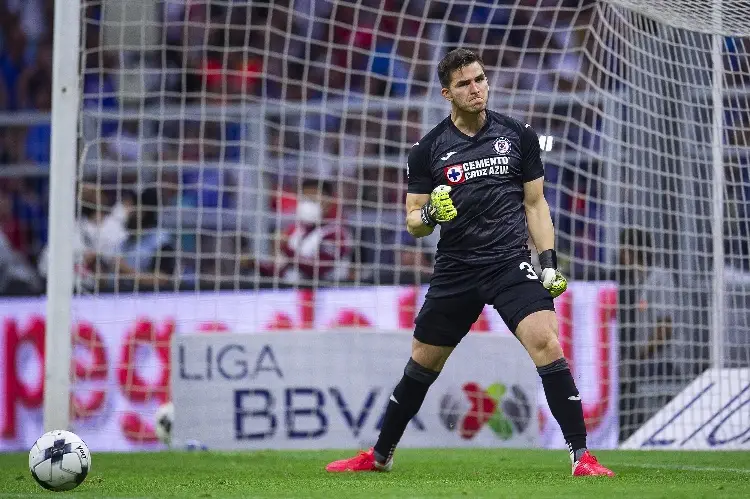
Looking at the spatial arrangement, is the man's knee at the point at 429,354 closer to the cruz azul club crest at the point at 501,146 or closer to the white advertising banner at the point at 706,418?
the cruz azul club crest at the point at 501,146

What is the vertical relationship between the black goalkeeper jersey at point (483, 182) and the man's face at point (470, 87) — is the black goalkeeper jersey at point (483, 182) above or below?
below

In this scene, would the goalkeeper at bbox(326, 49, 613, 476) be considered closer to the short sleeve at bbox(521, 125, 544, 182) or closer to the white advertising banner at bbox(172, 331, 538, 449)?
the short sleeve at bbox(521, 125, 544, 182)

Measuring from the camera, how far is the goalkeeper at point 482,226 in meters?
6.36

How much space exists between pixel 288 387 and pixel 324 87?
254 cm

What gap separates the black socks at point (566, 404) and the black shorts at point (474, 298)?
28 cm

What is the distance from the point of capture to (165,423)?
10.5 meters

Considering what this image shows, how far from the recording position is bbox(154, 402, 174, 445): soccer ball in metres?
10.5

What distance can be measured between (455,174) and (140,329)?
5.23 metres

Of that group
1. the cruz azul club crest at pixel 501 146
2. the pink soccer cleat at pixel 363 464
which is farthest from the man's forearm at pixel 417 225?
the pink soccer cleat at pixel 363 464

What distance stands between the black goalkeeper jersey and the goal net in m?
2.79

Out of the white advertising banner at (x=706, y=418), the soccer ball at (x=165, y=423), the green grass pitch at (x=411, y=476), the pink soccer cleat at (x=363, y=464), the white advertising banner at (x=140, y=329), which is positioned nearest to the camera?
the green grass pitch at (x=411, y=476)

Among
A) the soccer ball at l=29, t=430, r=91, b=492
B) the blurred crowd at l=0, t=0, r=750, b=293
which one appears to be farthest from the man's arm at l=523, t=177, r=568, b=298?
the blurred crowd at l=0, t=0, r=750, b=293

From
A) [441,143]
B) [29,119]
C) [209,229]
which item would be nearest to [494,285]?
[441,143]

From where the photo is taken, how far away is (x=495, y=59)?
11000mm
